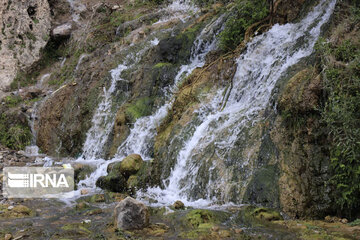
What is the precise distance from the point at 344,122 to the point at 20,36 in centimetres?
2120

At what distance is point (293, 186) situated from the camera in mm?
6078

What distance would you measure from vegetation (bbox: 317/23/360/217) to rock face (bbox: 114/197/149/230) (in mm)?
3085

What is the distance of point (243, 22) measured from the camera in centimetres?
1092

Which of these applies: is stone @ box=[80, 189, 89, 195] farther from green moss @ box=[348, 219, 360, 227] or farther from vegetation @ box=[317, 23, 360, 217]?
green moss @ box=[348, 219, 360, 227]

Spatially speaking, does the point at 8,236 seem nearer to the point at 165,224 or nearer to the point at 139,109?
the point at 165,224

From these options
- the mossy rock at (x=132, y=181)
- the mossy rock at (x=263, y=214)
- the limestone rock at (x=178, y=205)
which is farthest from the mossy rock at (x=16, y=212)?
the mossy rock at (x=263, y=214)

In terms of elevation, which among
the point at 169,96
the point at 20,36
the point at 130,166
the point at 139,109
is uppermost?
the point at 20,36

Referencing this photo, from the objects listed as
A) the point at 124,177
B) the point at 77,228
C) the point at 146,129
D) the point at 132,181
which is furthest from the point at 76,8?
the point at 77,228

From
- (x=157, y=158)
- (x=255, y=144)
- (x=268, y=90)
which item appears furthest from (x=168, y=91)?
(x=255, y=144)

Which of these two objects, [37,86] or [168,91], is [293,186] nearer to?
[168,91]

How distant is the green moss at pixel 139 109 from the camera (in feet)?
38.0

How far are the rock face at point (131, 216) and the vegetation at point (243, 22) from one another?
22.2 ft

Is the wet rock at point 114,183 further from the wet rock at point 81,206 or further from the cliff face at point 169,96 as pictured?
the wet rock at point 81,206

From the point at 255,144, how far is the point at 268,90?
1.73 meters
